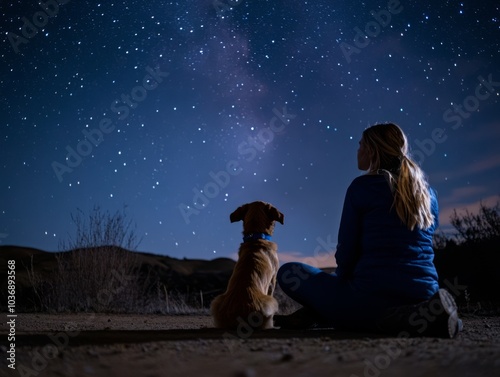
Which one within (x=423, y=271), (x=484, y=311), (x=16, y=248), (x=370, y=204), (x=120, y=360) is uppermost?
(x=16, y=248)

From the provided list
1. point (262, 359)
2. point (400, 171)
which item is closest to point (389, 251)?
point (400, 171)

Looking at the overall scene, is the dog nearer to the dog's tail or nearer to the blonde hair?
the dog's tail

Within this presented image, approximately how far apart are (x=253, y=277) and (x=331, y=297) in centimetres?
84

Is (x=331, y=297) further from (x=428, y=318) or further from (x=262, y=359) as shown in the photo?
(x=262, y=359)

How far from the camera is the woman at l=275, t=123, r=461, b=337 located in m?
3.59

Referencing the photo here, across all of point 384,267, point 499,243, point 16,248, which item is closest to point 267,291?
point 384,267

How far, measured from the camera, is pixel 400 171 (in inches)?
152

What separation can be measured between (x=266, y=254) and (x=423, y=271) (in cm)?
170

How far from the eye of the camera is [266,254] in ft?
16.0

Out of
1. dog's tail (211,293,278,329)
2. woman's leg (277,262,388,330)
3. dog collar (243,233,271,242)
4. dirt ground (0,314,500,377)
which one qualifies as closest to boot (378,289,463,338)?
woman's leg (277,262,388,330)

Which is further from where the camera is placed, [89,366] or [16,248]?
[16,248]

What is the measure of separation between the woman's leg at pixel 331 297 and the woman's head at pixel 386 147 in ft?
3.66

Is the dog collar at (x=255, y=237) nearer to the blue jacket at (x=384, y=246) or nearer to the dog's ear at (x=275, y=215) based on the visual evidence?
the dog's ear at (x=275, y=215)

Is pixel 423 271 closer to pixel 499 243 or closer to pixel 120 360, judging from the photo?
pixel 120 360
